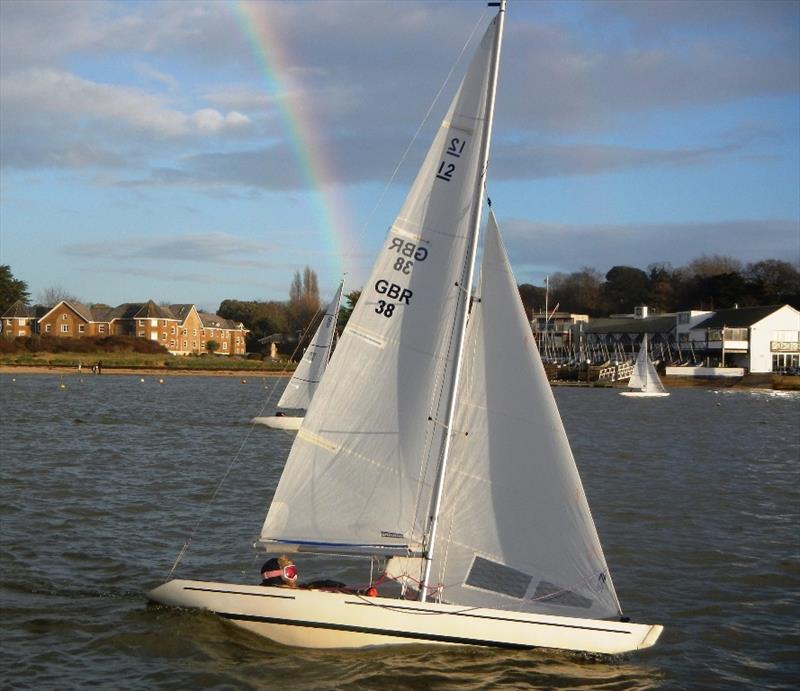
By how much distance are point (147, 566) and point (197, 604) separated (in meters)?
5.13

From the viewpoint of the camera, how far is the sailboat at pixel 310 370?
37.8 metres

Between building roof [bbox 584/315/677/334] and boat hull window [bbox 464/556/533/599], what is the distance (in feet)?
389

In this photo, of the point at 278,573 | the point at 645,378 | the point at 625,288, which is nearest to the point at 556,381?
the point at 645,378

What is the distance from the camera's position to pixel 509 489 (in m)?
12.3

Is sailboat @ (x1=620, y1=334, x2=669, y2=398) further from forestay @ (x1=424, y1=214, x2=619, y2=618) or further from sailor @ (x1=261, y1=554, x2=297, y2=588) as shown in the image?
sailor @ (x1=261, y1=554, x2=297, y2=588)

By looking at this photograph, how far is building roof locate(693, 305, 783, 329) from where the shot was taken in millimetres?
113438

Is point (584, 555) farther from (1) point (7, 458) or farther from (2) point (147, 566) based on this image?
(1) point (7, 458)

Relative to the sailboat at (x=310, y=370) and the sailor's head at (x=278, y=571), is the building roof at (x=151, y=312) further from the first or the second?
the sailor's head at (x=278, y=571)

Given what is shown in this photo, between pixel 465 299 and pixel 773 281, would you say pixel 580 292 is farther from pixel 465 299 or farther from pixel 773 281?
pixel 465 299

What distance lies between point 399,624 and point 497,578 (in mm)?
1542

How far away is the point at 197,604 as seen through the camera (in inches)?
482

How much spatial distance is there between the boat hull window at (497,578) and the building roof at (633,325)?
118 m

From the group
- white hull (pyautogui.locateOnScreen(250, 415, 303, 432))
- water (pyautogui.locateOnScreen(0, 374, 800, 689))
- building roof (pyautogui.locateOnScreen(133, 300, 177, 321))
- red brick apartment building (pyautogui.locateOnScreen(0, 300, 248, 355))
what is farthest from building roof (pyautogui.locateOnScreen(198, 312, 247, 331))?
water (pyautogui.locateOnScreen(0, 374, 800, 689))

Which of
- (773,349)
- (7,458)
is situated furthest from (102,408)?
(773,349)
